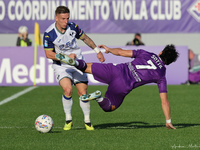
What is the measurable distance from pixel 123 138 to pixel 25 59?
38.2 ft

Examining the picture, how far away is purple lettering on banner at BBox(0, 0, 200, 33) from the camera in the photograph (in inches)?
885

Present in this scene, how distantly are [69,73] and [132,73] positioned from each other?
1.31 meters

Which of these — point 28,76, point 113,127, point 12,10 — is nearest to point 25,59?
point 28,76

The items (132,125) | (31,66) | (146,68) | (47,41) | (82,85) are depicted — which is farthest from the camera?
(31,66)

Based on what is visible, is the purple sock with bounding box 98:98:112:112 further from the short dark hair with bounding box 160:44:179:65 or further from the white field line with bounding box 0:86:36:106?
the white field line with bounding box 0:86:36:106

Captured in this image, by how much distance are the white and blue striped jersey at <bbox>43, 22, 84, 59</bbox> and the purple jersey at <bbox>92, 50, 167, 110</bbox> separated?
2.84 feet

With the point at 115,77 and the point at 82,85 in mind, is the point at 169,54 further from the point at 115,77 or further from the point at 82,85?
the point at 82,85

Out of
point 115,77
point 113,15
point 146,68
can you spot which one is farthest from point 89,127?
point 113,15

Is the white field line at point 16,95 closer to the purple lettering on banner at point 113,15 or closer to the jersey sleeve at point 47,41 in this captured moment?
the purple lettering on banner at point 113,15

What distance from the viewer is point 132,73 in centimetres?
908

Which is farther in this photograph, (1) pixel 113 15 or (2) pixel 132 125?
(1) pixel 113 15

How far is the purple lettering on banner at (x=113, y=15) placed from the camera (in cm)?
2248

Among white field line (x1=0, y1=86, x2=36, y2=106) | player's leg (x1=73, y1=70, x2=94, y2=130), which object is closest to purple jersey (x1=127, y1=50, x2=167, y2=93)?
player's leg (x1=73, y1=70, x2=94, y2=130)

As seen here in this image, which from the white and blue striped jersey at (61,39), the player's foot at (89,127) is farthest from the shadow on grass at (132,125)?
the white and blue striped jersey at (61,39)
